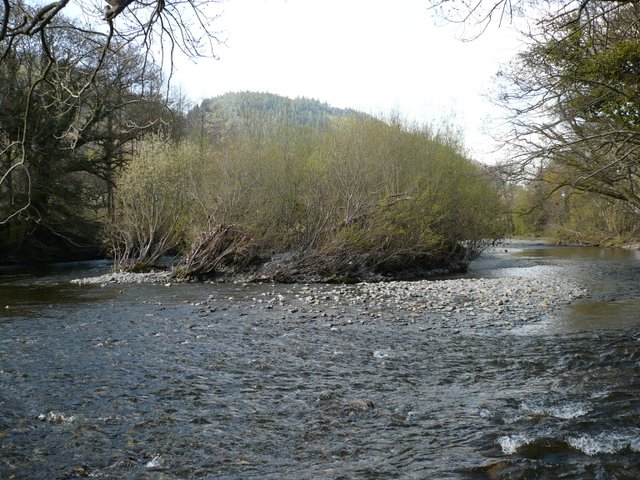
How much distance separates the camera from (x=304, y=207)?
23.2 m

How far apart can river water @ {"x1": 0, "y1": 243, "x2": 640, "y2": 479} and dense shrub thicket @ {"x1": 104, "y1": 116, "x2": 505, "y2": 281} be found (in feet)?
27.5

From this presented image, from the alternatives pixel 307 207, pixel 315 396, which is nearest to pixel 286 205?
pixel 307 207

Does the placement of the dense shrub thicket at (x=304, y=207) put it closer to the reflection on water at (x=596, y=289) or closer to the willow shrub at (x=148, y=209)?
the willow shrub at (x=148, y=209)

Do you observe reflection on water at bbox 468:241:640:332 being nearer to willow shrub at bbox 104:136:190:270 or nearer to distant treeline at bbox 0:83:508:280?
distant treeline at bbox 0:83:508:280

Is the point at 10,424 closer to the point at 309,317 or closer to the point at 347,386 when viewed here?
the point at 347,386

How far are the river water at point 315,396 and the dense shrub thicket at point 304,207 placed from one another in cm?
837

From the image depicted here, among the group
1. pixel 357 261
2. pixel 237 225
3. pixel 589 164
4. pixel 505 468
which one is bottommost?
pixel 505 468

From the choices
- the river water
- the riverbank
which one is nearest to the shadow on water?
the river water

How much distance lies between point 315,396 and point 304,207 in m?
17.0

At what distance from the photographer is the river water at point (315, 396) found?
15.6ft

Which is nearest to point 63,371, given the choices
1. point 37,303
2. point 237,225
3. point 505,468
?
point 505,468

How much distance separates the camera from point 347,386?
698 centimetres

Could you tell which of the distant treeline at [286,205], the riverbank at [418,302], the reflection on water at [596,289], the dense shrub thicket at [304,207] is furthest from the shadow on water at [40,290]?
the reflection on water at [596,289]

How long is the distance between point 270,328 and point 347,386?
13.1ft
